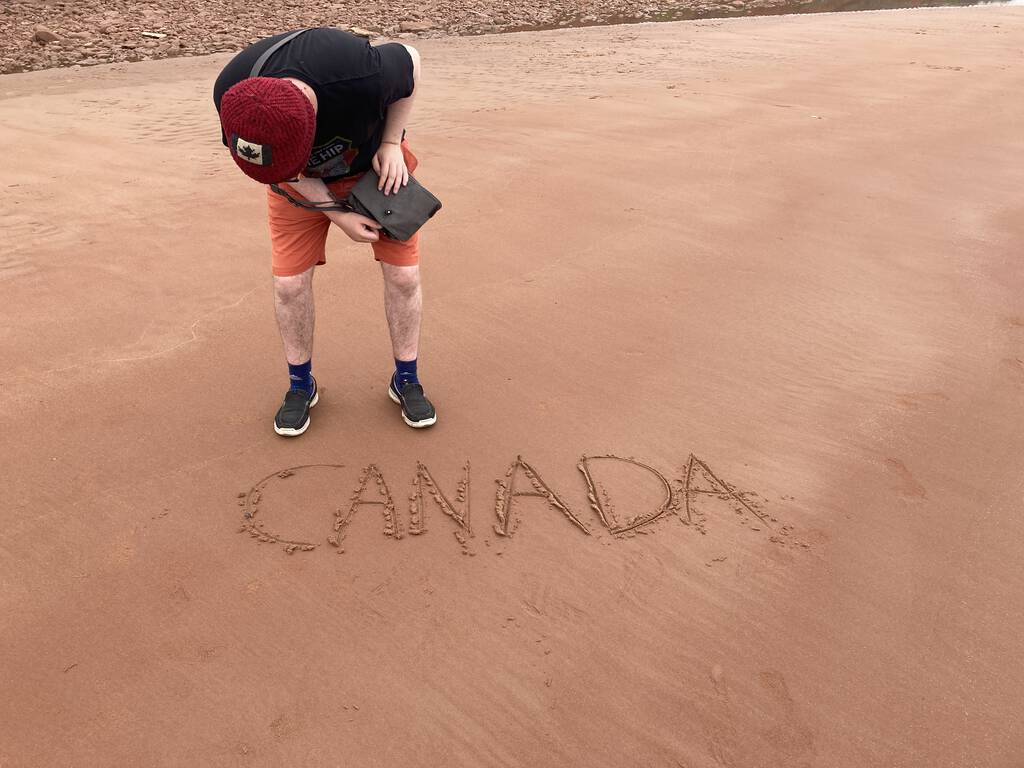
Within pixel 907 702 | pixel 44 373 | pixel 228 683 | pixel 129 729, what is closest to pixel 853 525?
pixel 907 702

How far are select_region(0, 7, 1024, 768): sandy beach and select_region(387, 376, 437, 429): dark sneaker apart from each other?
6cm

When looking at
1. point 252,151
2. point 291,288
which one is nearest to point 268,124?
point 252,151

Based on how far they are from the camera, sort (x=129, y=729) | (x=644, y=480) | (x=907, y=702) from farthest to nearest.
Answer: (x=644, y=480), (x=907, y=702), (x=129, y=729)

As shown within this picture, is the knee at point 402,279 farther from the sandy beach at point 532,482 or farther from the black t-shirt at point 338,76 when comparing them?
the sandy beach at point 532,482

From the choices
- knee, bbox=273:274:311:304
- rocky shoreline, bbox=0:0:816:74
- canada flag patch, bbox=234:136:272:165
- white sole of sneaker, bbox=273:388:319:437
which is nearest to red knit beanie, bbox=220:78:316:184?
canada flag patch, bbox=234:136:272:165

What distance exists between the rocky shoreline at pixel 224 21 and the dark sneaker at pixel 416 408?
875cm

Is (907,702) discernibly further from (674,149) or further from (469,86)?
(469,86)

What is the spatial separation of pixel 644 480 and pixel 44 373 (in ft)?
7.81

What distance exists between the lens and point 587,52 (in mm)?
10328

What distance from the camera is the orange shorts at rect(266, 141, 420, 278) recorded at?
2615 mm

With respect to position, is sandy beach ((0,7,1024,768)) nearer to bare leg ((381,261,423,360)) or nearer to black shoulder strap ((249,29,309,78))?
bare leg ((381,261,423,360))

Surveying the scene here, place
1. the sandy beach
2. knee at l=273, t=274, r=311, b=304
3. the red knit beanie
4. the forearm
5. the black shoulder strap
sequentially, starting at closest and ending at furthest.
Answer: the sandy beach < the red knit beanie < the black shoulder strap < the forearm < knee at l=273, t=274, r=311, b=304

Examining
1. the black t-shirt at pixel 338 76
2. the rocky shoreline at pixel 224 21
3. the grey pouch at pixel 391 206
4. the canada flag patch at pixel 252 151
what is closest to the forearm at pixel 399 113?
the black t-shirt at pixel 338 76

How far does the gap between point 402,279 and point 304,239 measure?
1.13ft
